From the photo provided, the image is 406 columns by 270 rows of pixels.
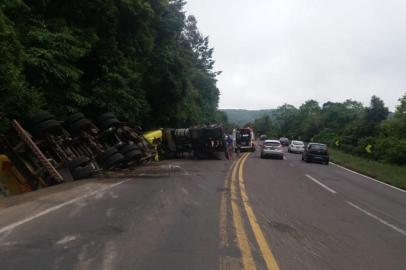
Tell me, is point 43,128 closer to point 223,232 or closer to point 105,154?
point 105,154

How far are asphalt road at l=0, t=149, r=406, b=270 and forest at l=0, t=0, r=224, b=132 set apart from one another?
5048 millimetres

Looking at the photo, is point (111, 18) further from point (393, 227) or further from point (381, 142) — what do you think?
point (381, 142)

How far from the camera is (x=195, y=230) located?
26.4ft

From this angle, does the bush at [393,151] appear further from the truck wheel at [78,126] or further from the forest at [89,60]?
the truck wheel at [78,126]

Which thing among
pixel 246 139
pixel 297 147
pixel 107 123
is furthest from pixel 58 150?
pixel 297 147

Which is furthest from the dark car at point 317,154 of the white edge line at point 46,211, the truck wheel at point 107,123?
the white edge line at point 46,211

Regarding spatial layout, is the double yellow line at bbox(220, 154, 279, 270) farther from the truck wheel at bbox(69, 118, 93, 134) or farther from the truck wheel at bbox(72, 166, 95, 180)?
the truck wheel at bbox(69, 118, 93, 134)

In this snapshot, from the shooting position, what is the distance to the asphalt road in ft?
20.5

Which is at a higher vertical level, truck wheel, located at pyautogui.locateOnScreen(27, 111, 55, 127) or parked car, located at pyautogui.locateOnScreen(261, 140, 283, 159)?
truck wheel, located at pyautogui.locateOnScreen(27, 111, 55, 127)

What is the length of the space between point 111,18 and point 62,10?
2.91 m

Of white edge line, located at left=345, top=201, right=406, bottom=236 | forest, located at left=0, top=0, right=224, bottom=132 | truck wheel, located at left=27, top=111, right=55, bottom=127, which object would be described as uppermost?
forest, located at left=0, top=0, right=224, bottom=132

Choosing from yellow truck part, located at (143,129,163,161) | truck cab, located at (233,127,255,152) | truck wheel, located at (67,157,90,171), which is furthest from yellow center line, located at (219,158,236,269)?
truck cab, located at (233,127,255,152)

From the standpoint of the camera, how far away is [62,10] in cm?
2309

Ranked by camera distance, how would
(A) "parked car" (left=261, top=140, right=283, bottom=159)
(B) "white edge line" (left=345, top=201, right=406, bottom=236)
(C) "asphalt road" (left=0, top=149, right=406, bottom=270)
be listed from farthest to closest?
(A) "parked car" (left=261, top=140, right=283, bottom=159), (B) "white edge line" (left=345, top=201, right=406, bottom=236), (C) "asphalt road" (left=0, top=149, right=406, bottom=270)
